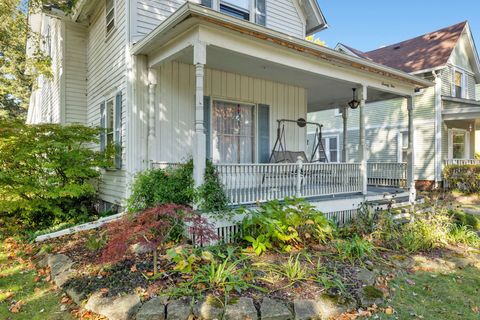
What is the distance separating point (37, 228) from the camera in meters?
6.34

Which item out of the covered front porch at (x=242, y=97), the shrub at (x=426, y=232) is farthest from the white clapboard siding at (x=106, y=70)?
the shrub at (x=426, y=232)

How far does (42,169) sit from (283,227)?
4913 mm

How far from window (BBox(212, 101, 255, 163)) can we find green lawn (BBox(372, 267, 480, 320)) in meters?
4.38

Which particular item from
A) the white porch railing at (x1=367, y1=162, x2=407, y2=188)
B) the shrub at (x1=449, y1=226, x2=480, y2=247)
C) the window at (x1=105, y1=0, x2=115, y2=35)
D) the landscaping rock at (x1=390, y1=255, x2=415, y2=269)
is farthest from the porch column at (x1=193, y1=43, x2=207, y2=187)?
the white porch railing at (x1=367, y1=162, x2=407, y2=188)

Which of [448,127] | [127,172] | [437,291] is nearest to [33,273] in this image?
[127,172]

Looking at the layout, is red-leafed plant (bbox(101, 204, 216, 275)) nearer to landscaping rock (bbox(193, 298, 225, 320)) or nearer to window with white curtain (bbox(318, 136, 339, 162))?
landscaping rock (bbox(193, 298, 225, 320))

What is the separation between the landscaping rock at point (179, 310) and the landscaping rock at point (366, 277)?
215 cm

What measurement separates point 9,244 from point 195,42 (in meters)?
4.80

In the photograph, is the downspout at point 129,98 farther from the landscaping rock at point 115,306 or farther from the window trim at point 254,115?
the landscaping rock at point 115,306

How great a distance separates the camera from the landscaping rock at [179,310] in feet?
9.95

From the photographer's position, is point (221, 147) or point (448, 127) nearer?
point (221, 147)

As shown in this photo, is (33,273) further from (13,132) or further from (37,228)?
(13,132)

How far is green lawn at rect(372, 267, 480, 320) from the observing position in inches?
136

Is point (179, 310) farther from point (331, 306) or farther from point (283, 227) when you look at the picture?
point (283, 227)
